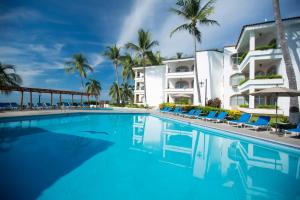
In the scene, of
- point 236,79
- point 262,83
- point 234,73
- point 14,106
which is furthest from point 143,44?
point 14,106

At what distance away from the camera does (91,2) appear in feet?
53.8

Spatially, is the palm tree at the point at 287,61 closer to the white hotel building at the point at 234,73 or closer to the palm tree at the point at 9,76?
the white hotel building at the point at 234,73

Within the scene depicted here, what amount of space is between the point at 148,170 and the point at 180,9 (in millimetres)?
21536

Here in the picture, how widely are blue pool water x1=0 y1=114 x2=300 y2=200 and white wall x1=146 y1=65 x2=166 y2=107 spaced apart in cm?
2561

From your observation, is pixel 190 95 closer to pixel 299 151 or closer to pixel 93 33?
pixel 93 33

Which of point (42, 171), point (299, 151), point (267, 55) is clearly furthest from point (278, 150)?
point (267, 55)

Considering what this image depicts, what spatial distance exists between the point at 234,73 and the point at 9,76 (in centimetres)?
3190

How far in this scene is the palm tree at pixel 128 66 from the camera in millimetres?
37900

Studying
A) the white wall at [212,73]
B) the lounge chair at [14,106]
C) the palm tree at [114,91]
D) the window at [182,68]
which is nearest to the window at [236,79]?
the white wall at [212,73]

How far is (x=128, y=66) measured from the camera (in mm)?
38719

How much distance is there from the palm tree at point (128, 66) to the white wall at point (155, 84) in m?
5.49

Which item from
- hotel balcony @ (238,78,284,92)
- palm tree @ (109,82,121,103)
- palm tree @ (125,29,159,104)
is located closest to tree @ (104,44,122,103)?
palm tree @ (125,29,159,104)

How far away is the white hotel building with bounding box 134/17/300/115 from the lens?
16.3 meters

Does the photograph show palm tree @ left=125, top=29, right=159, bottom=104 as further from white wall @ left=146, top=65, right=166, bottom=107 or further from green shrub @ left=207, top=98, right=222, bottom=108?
green shrub @ left=207, top=98, right=222, bottom=108
